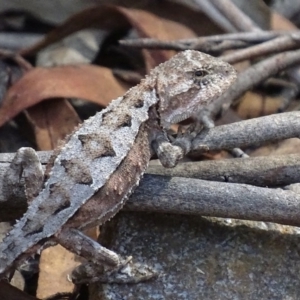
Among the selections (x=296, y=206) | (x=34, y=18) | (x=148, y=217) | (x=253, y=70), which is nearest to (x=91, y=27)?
(x=34, y=18)

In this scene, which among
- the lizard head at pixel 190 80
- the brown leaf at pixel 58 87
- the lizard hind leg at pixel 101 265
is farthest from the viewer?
the brown leaf at pixel 58 87

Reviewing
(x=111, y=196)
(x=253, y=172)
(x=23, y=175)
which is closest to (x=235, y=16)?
(x=253, y=172)

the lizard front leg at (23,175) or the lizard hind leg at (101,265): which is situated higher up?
the lizard front leg at (23,175)

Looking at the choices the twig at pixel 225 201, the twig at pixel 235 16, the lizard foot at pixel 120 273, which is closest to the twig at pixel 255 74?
the twig at pixel 235 16

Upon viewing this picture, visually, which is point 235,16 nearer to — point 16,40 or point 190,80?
point 190,80

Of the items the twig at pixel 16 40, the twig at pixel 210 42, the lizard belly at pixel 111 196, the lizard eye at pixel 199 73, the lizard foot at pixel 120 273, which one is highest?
the lizard eye at pixel 199 73

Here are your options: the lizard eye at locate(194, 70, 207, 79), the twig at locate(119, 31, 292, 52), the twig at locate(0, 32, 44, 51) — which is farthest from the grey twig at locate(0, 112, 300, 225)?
the twig at locate(0, 32, 44, 51)

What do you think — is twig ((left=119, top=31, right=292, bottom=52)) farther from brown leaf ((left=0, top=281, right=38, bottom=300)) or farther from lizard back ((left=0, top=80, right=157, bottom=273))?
brown leaf ((left=0, top=281, right=38, bottom=300))

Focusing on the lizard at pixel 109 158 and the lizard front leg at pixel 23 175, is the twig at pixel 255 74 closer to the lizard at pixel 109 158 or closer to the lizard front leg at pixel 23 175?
the lizard at pixel 109 158
